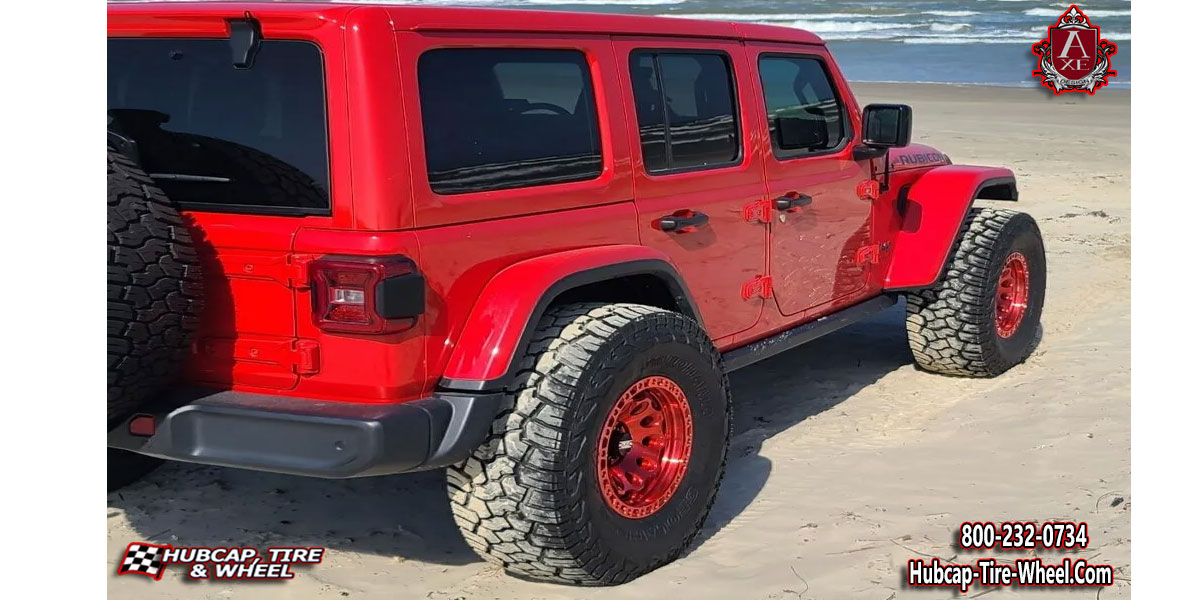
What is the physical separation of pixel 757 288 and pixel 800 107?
2.84 feet

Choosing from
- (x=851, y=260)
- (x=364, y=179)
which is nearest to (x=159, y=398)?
(x=364, y=179)

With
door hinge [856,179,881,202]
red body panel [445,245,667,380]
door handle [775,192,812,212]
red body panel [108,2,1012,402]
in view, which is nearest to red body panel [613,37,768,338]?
red body panel [108,2,1012,402]

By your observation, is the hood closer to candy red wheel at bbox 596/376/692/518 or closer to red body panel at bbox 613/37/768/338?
red body panel at bbox 613/37/768/338

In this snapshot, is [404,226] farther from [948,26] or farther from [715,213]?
[948,26]

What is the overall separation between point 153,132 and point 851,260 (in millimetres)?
3016

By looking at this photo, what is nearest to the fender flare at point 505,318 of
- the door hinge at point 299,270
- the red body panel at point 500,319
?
the red body panel at point 500,319

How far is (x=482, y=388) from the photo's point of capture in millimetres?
3412

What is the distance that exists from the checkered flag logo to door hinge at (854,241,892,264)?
3077mm

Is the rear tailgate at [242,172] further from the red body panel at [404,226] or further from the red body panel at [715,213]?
the red body panel at [715,213]

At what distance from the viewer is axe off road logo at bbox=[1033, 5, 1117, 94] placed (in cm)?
2502

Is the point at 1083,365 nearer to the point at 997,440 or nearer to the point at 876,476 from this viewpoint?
the point at 997,440

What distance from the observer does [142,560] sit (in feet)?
12.9

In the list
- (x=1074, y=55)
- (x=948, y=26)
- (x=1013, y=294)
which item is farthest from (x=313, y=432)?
(x=948, y=26)

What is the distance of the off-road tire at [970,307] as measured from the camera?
5887mm
